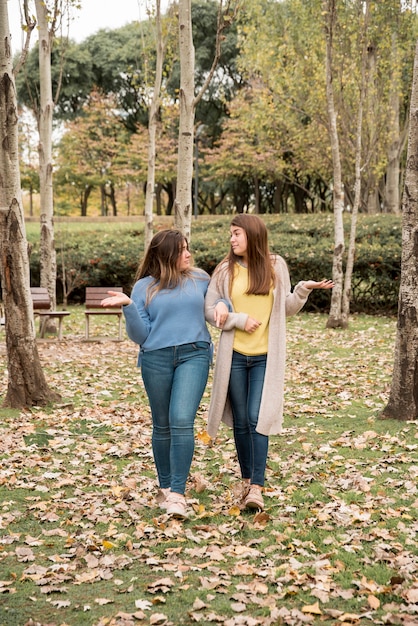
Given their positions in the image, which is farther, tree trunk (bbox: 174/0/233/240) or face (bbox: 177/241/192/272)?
tree trunk (bbox: 174/0/233/240)

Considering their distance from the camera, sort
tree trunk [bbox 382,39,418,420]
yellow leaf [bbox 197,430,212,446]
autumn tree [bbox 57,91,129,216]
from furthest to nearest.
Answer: autumn tree [bbox 57,91,129,216], yellow leaf [bbox 197,430,212,446], tree trunk [bbox 382,39,418,420]

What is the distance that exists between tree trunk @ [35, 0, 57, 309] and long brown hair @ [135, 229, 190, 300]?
9.82 m

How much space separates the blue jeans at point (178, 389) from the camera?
5.18 metres

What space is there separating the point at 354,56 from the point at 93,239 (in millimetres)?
9666

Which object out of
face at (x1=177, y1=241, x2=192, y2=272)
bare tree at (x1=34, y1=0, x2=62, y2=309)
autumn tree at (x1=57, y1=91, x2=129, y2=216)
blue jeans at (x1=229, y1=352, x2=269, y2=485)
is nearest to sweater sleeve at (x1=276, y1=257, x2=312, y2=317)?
blue jeans at (x1=229, y1=352, x2=269, y2=485)

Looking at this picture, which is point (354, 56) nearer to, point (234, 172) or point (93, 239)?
point (93, 239)

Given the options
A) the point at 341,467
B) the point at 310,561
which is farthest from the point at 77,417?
the point at 310,561

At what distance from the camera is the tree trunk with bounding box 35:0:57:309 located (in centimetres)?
1423

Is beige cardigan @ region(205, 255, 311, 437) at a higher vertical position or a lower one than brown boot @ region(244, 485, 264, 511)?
higher

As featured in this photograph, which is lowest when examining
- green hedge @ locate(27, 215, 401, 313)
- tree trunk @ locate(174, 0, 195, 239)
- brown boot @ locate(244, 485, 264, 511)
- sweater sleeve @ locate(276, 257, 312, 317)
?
brown boot @ locate(244, 485, 264, 511)

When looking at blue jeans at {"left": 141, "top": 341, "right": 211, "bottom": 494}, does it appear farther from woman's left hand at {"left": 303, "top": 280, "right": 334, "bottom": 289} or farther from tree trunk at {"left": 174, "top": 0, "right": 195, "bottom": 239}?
tree trunk at {"left": 174, "top": 0, "right": 195, "bottom": 239}

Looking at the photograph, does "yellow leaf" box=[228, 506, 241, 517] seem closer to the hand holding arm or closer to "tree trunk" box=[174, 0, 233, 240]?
the hand holding arm

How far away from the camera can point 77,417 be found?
334 inches

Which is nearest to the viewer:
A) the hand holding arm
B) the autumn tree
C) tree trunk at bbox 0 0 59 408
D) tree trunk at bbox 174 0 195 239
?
the hand holding arm
